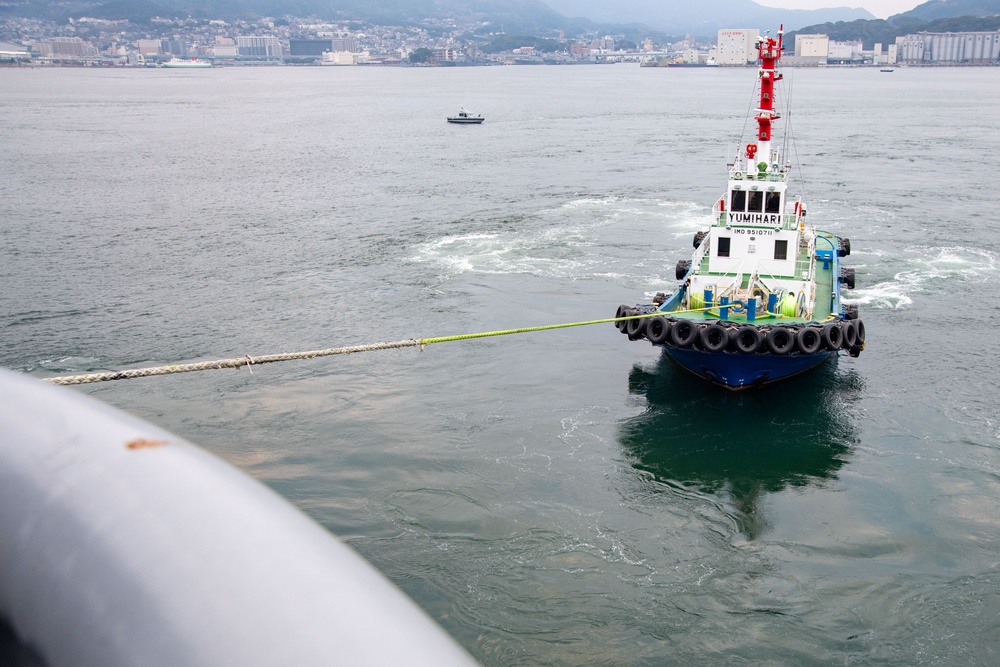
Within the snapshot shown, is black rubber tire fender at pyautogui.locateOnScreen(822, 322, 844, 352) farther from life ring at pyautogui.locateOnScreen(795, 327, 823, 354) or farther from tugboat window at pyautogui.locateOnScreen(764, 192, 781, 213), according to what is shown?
tugboat window at pyautogui.locateOnScreen(764, 192, 781, 213)

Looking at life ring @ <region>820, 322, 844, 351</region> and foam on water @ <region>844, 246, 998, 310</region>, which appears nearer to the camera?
life ring @ <region>820, 322, 844, 351</region>

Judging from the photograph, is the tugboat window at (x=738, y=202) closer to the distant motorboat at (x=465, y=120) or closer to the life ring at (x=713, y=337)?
the life ring at (x=713, y=337)

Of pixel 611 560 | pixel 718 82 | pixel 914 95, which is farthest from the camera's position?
pixel 718 82

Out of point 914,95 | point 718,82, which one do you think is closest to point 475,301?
point 914,95

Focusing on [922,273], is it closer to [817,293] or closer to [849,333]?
[817,293]

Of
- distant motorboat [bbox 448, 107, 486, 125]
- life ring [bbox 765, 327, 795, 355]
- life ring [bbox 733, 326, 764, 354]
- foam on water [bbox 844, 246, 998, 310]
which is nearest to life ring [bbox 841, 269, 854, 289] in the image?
foam on water [bbox 844, 246, 998, 310]

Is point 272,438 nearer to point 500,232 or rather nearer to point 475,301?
point 475,301

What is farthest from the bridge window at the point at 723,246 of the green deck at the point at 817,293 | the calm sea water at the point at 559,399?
the calm sea water at the point at 559,399
